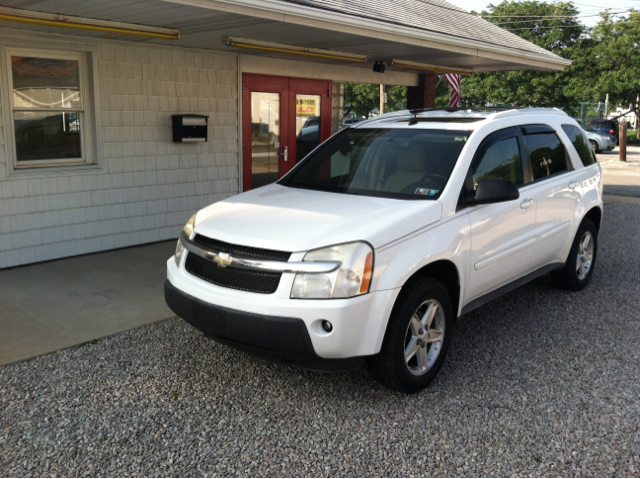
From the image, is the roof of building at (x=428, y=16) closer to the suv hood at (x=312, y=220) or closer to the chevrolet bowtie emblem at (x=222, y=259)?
the suv hood at (x=312, y=220)

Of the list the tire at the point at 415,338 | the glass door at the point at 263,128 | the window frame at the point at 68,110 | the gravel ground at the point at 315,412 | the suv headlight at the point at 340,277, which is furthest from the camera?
the glass door at the point at 263,128

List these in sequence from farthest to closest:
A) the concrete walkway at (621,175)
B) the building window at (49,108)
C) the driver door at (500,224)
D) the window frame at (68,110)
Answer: the concrete walkway at (621,175), the building window at (49,108), the window frame at (68,110), the driver door at (500,224)

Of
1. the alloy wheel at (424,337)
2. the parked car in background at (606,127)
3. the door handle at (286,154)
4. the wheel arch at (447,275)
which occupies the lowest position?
the alloy wheel at (424,337)

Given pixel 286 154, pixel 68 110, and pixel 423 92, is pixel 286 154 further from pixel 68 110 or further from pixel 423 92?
pixel 423 92

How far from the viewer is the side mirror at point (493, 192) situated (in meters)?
4.25


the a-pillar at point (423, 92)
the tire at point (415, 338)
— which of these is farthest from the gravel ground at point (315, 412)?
the a-pillar at point (423, 92)

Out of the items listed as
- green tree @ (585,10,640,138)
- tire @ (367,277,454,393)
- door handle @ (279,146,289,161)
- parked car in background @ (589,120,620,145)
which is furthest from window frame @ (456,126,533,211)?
green tree @ (585,10,640,138)

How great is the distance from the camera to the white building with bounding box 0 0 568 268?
6.32 meters

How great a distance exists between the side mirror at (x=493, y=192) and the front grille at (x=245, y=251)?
4.86 feet

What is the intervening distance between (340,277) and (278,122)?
6.73m

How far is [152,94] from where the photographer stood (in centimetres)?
791

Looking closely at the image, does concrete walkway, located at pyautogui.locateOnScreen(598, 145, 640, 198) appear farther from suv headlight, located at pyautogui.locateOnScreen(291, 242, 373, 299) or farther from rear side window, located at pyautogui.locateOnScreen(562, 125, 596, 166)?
suv headlight, located at pyautogui.locateOnScreen(291, 242, 373, 299)

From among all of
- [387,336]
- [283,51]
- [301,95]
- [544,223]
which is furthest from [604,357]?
[301,95]

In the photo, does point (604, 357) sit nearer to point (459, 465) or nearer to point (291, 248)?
point (459, 465)
